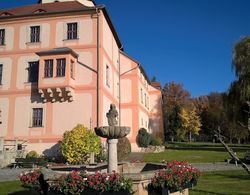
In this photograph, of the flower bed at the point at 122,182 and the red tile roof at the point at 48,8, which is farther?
the red tile roof at the point at 48,8

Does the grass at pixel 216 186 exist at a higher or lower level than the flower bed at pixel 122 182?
lower

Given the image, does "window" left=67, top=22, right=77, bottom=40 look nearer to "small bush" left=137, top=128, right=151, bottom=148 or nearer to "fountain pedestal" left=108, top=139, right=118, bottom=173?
"small bush" left=137, top=128, right=151, bottom=148

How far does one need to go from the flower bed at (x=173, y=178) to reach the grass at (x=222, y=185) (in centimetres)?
207

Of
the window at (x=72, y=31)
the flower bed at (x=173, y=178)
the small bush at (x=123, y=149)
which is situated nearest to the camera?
the flower bed at (x=173, y=178)

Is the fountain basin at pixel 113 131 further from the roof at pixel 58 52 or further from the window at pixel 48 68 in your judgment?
the window at pixel 48 68

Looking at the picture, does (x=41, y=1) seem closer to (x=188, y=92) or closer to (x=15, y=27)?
(x=15, y=27)

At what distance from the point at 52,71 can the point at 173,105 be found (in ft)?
123

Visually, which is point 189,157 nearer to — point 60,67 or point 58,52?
point 60,67

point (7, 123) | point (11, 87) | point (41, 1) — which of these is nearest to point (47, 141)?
point (7, 123)

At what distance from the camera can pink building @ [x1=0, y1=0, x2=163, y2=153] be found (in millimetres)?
25859

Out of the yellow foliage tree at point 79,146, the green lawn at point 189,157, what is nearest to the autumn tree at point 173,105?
the green lawn at point 189,157

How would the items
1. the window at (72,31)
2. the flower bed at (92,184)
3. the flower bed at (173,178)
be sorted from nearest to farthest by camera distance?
the flower bed at (92,184) → the flower bed at (173,178) → the window at (72,31)

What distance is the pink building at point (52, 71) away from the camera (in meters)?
25.9

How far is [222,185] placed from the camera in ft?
41.3
